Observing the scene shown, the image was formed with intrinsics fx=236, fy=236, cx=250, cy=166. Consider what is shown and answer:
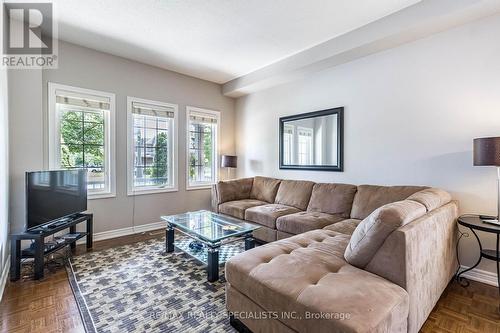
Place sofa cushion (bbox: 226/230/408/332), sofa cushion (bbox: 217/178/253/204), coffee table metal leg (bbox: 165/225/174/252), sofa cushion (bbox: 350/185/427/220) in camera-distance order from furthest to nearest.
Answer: sofa cushion (bbox: 217/178/253/204) → coffee table metal leg (bbox: 165/225/174/252) → sofa cushion (bbox: 350/185/427/220) → sofa cushion (bbox: 226/230/408/332)

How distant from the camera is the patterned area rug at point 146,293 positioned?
1704 mm

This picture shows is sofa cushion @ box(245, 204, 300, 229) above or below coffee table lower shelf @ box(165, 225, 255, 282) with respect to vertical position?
above

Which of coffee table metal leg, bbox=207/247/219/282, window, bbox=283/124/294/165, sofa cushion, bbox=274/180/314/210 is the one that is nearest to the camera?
coffee table metal leg, bbox=207/247/219/282

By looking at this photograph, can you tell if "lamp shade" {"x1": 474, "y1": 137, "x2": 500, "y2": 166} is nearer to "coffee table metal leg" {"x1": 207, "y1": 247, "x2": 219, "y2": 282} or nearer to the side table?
the side table

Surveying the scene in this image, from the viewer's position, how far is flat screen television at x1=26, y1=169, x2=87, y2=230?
2377mm

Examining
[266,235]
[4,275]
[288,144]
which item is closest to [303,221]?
[266,235]

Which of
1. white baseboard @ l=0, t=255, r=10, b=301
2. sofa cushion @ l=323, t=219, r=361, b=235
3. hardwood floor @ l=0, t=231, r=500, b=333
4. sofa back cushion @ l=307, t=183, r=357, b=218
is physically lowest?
hardwood floor @ l=0, t=231, r=500, b=333

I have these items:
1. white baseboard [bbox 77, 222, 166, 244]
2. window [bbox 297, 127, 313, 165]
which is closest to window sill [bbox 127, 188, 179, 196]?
white baseboard [bbox 77, 222, 166, 244]

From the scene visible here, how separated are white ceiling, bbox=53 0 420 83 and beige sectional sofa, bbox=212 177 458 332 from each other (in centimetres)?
205

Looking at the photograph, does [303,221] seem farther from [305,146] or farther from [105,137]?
[105,137]

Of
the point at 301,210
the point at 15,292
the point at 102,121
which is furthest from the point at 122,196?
the point at 301,210

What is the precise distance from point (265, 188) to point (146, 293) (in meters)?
2.48

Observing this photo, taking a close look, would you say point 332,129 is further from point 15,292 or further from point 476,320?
point 15,292

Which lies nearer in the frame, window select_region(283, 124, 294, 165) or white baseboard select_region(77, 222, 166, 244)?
white baseboard select_region(77, 222, 166, 244)
